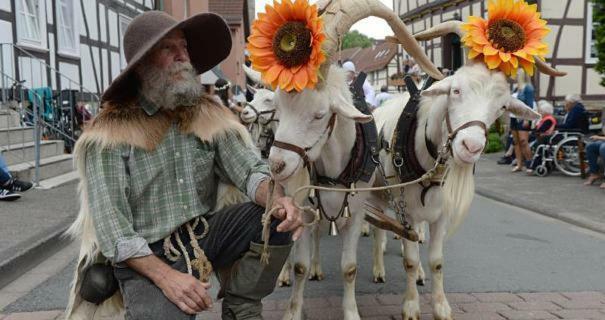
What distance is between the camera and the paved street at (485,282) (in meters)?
3.93

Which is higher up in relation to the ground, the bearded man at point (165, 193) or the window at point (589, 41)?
the window at point (589, 41)

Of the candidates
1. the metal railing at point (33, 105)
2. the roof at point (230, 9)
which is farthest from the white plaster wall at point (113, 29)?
the roof at point (230, 9)

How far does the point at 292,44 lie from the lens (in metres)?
2.72

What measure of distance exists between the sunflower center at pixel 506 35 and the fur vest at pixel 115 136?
149 cm

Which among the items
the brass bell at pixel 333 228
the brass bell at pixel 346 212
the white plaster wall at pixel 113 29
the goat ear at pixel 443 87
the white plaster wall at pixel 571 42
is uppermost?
the white plaster wall at pixel 113 29

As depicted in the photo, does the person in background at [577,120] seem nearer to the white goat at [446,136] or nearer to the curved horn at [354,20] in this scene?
the white goat at [446,136]

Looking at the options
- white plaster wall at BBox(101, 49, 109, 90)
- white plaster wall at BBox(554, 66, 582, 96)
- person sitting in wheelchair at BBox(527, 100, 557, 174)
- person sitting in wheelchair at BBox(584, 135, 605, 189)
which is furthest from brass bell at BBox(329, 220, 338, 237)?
white plaster wall at BBox(554, 66, 582, 96)

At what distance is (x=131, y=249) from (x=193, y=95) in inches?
31.5

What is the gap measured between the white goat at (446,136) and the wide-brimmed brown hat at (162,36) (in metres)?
1.15

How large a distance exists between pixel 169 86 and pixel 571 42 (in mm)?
15425

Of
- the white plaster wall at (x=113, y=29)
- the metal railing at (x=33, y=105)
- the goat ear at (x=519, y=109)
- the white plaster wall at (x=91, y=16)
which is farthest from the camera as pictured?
the white plaster wall at (x=113, y=29)

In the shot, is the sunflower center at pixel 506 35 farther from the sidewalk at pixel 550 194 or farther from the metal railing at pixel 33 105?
the metal railing at pixel 33 105

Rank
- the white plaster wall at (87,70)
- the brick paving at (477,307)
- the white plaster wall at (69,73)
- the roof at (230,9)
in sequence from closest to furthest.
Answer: the brick paving at (477,307), the white plaster wall at (69,73), the white plaster wall at (87,70), the roof at (230,9)

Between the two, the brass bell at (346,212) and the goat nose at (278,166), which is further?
the brass bell at (346,212)
